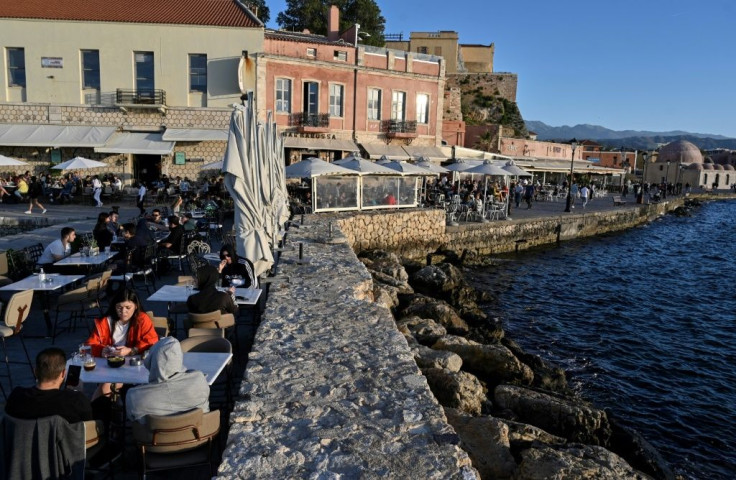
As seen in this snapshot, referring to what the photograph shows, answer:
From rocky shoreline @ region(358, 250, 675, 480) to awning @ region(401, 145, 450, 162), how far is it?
18.9 m

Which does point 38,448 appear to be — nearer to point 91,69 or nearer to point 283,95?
point 283,95

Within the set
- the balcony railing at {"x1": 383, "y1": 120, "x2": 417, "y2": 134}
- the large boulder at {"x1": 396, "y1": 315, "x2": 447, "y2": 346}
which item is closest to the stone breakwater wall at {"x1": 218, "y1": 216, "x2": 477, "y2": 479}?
the large boulder at {"x1": 396, "y1": 315, "x2": 447, "y2": 346}

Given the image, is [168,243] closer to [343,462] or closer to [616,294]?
[343,462]

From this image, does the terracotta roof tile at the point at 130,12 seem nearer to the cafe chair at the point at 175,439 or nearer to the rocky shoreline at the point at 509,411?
the rocky shoreline at the point at 509,411

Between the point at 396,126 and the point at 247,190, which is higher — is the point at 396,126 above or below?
above

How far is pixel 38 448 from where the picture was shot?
10.9 ft

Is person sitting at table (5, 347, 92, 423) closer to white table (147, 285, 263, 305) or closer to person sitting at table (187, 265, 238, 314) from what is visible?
person sitting at table (187, 265, 238, 314)

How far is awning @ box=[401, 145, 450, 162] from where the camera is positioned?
97.4 feet

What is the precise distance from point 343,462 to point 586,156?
236ft

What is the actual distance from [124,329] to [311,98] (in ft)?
79.9

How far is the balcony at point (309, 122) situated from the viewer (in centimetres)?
2736

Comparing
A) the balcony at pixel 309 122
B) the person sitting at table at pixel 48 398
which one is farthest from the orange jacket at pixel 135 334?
the balcony at pixel 309 122

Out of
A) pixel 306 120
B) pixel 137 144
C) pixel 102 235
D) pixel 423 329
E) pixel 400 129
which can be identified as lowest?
pixel 423 329

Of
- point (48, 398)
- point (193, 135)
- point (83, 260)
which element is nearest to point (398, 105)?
point (193, 135)
